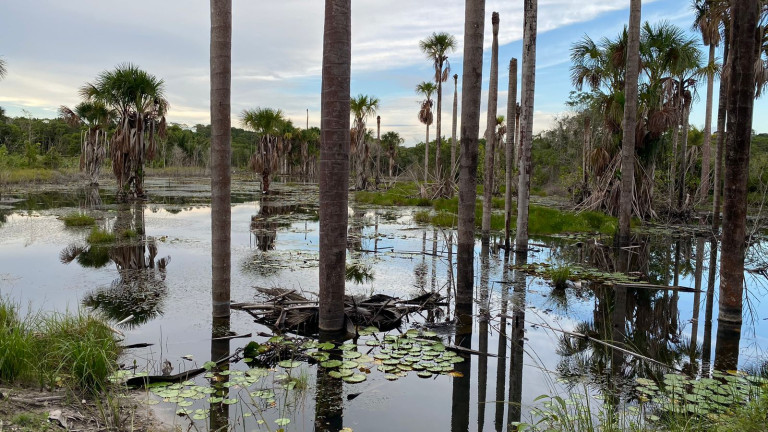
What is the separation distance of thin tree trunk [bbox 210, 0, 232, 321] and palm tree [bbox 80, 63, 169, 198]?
2180 centimetres

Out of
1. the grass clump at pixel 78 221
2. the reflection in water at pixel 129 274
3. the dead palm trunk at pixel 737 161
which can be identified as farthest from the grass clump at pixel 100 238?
the dead palm trunk at pixel 737 161

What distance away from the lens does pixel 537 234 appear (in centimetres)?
1831

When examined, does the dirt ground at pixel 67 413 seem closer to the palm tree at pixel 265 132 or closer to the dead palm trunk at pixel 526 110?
the dead palm trunk at pixel 526 110

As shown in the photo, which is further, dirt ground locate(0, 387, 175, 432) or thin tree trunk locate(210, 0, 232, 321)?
thin tree trunk locate(210, 0, 232, 321)

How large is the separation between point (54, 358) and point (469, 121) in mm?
6098

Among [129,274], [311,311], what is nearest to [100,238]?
[129,274]

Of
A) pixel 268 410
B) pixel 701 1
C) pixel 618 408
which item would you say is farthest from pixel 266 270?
pixel 701 1

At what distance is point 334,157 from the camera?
676 cm

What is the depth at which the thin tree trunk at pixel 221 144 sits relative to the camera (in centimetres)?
703

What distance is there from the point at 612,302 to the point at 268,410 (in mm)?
6800

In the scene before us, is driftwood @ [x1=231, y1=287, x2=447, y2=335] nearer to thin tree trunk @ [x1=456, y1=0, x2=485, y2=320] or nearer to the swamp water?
the swamp water

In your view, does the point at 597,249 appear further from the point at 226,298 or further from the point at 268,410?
the point at 268,410

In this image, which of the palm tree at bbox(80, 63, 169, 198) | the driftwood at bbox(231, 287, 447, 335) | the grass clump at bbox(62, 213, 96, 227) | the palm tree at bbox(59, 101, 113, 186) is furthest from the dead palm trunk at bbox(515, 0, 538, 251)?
the palm tree at bbox(59, 101, 113, 186)

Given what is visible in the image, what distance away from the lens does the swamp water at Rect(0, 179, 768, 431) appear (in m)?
4.94
